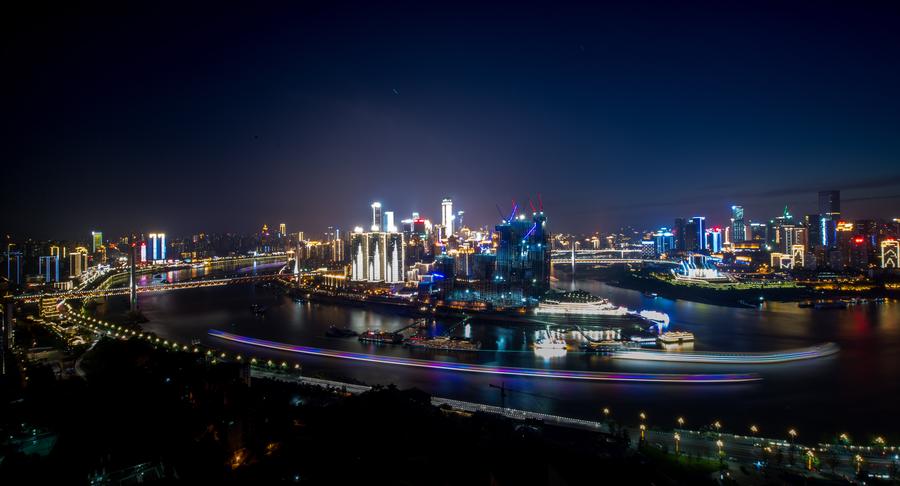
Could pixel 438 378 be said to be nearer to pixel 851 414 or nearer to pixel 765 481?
pixel 765 481

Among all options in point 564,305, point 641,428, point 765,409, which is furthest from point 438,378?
point 564,305

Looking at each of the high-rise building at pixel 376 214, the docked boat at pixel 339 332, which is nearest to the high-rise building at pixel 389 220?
the high-rise building at pixel 376 214

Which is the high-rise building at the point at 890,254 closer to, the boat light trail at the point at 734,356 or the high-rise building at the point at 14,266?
the boat light trail at the point at 734,356

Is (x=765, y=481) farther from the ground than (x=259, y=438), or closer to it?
closer to it

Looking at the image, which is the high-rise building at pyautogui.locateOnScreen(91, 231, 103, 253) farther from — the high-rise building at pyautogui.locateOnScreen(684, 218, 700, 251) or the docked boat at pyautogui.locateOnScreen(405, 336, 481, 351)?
the high-rise building at pyautogui.locateOnScreen(684, 218, 700, 251)

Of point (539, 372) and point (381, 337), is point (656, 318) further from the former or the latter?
point (381, 337)

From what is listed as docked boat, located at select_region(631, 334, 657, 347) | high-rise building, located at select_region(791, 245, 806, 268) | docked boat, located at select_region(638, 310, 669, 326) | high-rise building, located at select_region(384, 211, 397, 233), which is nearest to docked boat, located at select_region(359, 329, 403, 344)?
docked boat, located at select_region(631, 334, 657, 347)

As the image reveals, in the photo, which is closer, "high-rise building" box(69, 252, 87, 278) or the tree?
the tree
